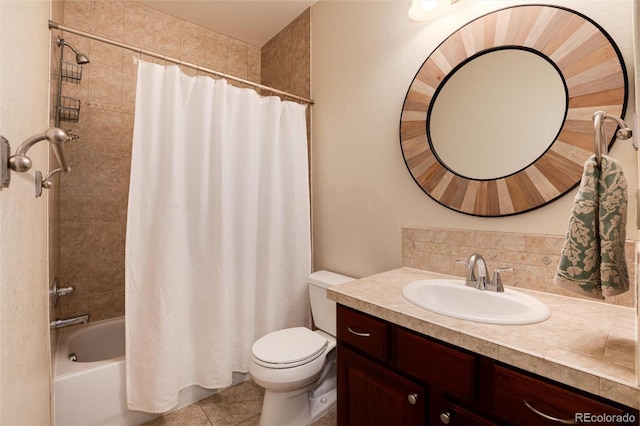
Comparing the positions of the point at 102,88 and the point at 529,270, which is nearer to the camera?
the point at 529,270

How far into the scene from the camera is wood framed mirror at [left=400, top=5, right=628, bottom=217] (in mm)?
1061

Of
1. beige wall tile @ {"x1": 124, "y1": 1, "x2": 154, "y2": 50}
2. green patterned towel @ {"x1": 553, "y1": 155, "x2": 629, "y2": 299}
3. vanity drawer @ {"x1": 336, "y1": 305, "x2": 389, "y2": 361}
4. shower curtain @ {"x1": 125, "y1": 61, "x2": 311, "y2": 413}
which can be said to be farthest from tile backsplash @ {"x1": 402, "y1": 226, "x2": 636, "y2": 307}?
beige wall tile @ {"x1": 124, "y1": 1, "x2": 154, "y2": 50}

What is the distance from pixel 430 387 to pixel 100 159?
241 centimetres

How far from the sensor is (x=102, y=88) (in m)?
2.05

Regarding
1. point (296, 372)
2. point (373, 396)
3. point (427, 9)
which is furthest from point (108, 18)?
point (373, 396)

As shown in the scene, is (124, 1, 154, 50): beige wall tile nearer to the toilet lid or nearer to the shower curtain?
the shower curtain

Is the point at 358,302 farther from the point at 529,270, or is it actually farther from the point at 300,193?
the point at 300,193

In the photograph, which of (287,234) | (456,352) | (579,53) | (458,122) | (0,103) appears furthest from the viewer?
(287,234)

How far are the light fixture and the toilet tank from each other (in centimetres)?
150

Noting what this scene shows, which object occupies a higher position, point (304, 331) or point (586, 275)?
point (586, 275)

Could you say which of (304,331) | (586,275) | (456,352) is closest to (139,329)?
(304,331)

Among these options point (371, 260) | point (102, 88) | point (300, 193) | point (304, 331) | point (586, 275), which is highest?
point (102, 88)

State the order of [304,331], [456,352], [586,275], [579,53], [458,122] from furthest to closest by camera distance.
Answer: [304,331], [458,122], [579,53], [456,352], [586,275]

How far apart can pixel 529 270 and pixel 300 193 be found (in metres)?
1.36
